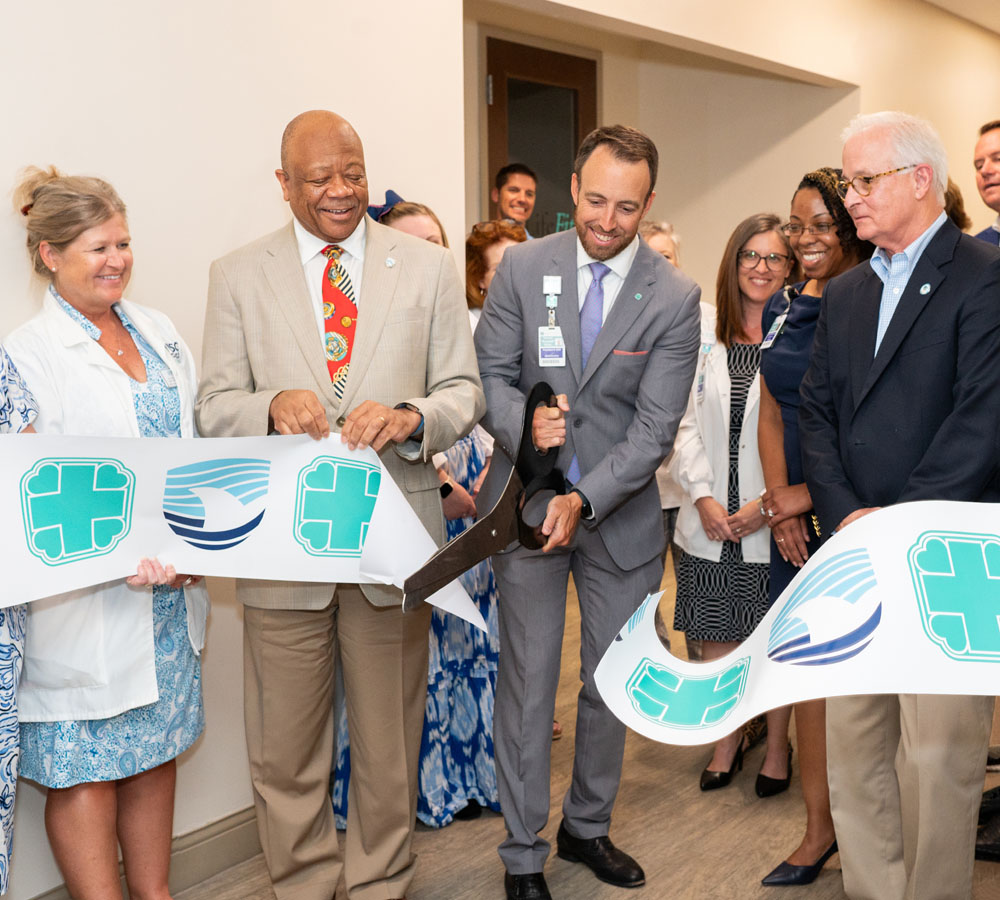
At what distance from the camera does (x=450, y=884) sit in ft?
9.40

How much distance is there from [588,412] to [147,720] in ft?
4.39

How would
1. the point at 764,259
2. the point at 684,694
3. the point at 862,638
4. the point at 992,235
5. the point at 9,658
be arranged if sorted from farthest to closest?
the point at 764,259, the point at 992,235, the point at 9,658, the point at 684,694, the point at 862,638

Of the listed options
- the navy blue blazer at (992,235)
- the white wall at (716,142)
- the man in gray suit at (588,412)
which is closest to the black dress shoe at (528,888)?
the man in gray suit at (588,412)

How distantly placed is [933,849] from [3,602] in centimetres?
211

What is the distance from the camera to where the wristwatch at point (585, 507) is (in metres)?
2.62

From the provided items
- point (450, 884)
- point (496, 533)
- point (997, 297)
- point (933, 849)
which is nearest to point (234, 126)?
point (496, 533)

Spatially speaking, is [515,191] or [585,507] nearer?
[585,507]

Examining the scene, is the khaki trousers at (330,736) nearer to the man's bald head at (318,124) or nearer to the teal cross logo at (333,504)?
the teal cross logo at (333,504)

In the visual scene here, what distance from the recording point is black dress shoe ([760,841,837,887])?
2.82 meters

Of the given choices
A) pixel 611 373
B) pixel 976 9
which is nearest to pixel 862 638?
pixel 611 373

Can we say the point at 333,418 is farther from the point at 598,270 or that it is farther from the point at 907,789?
the point at 907,789

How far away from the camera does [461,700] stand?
331cm

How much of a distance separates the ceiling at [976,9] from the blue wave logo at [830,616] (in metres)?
7.29

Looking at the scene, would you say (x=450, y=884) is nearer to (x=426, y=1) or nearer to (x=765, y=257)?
(x=765, y=257)
